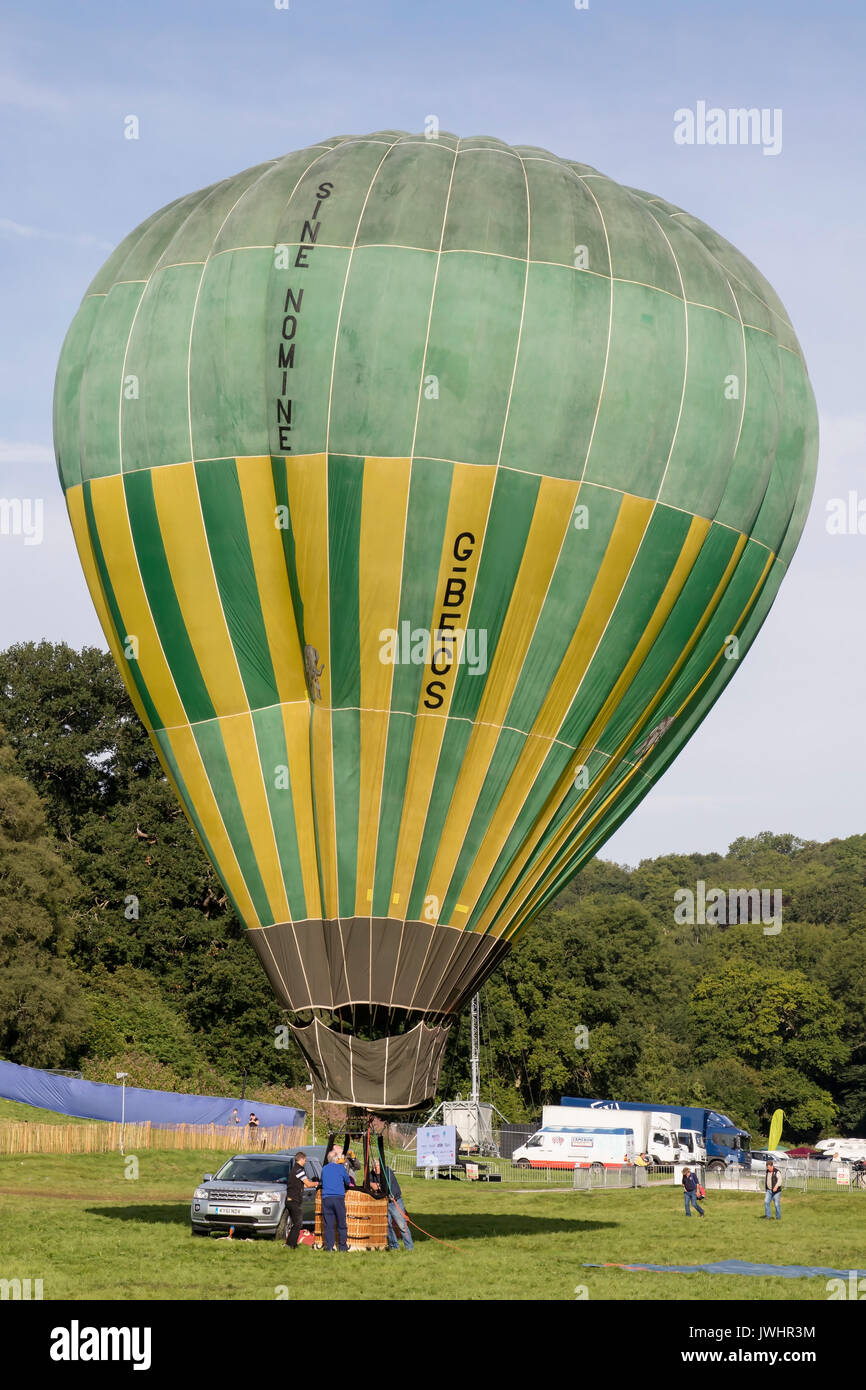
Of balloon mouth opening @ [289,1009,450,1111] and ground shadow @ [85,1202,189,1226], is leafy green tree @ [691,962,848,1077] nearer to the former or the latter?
ground shadow @ [85,1202,189,1226]

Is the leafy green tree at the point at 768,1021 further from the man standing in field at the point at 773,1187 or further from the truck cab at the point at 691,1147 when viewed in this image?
the man standing in field at the point at 773,1187

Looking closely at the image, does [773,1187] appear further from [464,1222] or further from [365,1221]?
[365,1221]

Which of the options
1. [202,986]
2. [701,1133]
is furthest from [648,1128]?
[202,986]

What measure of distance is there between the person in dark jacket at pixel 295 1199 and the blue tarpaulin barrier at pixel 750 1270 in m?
3.35

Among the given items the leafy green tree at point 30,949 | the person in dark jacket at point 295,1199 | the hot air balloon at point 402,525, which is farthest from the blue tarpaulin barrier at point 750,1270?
the leafy green tree at point 30,949

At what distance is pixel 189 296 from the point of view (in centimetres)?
1845

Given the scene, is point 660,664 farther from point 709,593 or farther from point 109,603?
point 109,603

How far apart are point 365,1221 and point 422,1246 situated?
1.59 m

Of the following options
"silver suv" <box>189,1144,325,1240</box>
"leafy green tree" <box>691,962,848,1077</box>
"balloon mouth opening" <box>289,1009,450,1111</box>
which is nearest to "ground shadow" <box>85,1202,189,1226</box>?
"silver suv" <box>189,1144,325,1240</box>

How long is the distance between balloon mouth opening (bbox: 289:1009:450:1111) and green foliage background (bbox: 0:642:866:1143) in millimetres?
35061

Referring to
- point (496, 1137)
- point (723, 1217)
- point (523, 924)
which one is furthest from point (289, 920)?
point (496, 1137)

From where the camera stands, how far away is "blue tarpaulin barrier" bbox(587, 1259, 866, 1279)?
18.5m

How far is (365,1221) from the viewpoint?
18.9 metres

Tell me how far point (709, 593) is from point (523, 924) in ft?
14.5
